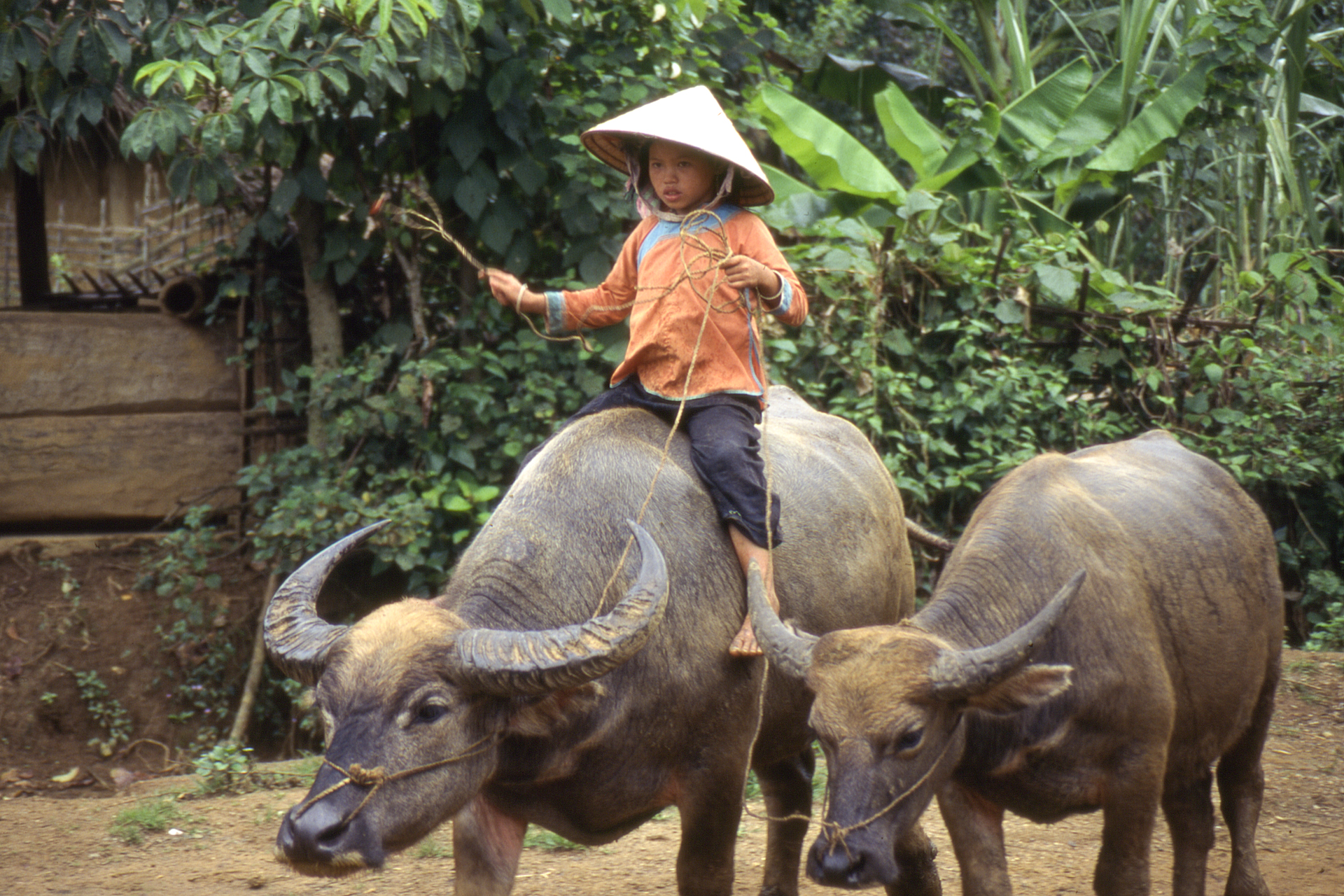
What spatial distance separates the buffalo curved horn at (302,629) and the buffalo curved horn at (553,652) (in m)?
0.32

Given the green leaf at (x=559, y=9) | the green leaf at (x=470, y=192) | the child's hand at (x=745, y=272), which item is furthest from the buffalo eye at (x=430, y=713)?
the green leaf at (x=470, y=192)

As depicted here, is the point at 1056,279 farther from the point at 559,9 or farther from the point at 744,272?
the point at 744,272

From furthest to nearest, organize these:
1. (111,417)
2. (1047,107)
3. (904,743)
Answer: (1047,107)
(111,417)
(904,743)

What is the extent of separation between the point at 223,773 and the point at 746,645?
2949 mm

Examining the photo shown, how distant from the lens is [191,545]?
6102 mm

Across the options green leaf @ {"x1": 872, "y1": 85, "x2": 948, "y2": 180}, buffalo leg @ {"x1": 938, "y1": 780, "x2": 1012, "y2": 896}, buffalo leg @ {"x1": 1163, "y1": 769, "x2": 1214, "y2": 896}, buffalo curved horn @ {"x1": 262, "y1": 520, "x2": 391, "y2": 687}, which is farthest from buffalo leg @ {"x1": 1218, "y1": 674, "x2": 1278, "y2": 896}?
green leaf @ {"x1": 872, "y1": 85, "x2": 948, "y2": 180}

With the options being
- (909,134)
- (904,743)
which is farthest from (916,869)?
(909,134)

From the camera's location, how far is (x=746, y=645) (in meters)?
3.08

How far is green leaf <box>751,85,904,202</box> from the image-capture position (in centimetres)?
680

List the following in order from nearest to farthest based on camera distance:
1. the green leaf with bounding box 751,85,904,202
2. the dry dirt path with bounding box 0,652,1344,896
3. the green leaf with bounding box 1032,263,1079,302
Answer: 1. the dry dirt path with bounding box 0,652,1344,896
2. the green leaf with bounding box 1032,263,1079,302
3. the green leaf with bounding box 751,85,904,202

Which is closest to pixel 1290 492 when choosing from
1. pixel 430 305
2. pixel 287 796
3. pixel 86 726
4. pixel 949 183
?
pixel 949 183

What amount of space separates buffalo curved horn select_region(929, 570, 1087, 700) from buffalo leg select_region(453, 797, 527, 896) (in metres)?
1.16

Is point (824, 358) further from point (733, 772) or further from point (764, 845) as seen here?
point (733, 772)

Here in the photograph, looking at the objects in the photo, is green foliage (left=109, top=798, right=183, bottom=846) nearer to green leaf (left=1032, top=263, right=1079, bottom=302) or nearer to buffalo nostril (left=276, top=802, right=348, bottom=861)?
buffalo nostril (left=276, top=802, right=348, bottom=861)
